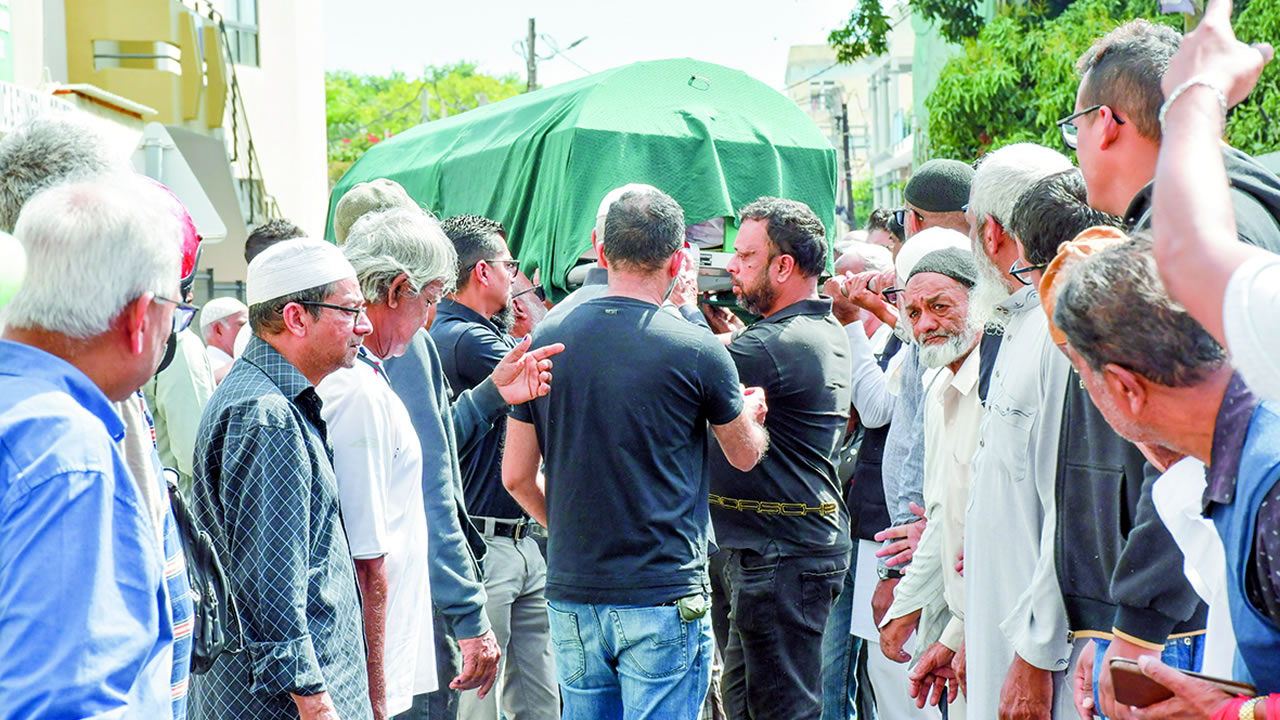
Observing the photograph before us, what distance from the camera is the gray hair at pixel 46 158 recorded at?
257cm

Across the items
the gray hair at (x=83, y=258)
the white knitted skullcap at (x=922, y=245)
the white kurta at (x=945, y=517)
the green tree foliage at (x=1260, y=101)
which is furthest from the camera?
the green tree foliage at (x=1260, y=101)

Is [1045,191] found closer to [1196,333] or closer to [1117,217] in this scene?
[1117,217]


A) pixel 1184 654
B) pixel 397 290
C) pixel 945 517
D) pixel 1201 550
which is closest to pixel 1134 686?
pixel 1201 550

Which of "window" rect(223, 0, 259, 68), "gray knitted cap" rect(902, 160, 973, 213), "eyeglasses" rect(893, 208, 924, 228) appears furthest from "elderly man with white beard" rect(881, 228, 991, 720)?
"window" rect(223, 0, 259, 68)

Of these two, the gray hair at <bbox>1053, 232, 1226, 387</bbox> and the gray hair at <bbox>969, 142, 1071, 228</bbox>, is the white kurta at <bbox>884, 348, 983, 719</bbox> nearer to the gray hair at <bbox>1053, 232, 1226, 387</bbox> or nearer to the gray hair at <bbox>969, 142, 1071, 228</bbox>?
the gray hair at <bbox>969, 142, 1071, 228</bbox>

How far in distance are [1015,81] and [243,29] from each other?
12.7m

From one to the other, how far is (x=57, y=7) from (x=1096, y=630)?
1283 cm

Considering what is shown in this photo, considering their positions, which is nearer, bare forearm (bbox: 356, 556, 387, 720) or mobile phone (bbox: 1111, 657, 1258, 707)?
mobile phone (bbox: 1111, 657, 1258, 707)

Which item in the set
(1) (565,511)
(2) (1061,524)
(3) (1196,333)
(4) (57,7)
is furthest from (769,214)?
(4) (57,7)

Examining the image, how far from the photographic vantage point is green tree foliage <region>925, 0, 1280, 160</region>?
15.7 metres

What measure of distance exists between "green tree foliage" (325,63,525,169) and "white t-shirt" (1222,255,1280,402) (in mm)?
50953

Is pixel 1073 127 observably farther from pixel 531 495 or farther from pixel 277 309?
pixel 531 495

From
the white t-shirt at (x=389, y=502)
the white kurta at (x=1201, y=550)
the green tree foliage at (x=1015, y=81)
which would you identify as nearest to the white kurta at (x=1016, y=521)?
the white kurta at (x=1201, y=550)

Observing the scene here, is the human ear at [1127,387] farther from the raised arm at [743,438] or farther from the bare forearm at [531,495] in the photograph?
the bare forearm at [531,495]
